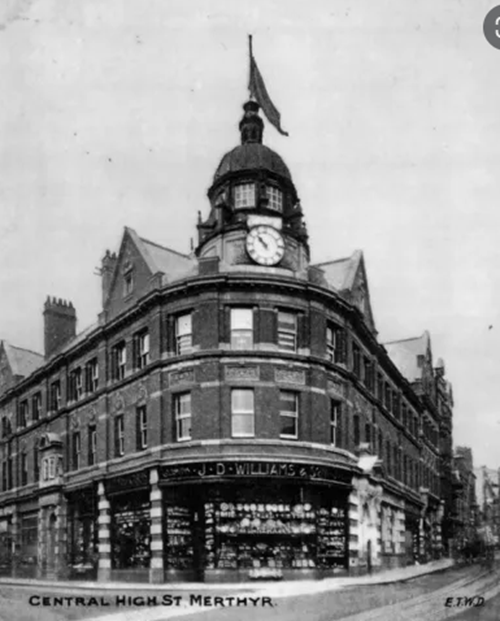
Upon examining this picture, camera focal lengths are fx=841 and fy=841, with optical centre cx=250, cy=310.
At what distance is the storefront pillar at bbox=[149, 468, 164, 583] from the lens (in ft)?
90.4

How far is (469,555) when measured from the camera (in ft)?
167

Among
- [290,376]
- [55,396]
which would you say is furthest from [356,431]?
[55,396]

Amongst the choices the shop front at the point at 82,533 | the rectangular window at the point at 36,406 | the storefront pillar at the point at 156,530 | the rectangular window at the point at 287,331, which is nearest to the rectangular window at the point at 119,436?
the shop front at the point at 82,533

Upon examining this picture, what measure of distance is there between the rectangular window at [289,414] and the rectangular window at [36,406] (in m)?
16.3

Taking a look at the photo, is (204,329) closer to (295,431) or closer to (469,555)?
(295,431)

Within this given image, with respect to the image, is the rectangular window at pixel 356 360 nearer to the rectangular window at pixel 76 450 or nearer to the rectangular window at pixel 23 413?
the rectangular window at pixel 76 450

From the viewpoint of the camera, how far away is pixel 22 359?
4525 cm

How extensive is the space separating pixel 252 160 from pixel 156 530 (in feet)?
45.7

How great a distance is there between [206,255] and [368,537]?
1258 cm

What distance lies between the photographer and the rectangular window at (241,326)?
28.4 m

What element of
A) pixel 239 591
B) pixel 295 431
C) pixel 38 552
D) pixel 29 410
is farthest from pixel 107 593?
pixel 29 410

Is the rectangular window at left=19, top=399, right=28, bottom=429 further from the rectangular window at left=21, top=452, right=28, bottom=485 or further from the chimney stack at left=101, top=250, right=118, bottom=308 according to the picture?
the chimney stack at left=101, top=250, right=118, bottom=308

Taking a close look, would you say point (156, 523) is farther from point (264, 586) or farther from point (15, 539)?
point (15, 539)

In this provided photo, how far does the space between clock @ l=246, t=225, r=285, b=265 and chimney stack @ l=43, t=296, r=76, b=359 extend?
16.9 meters
